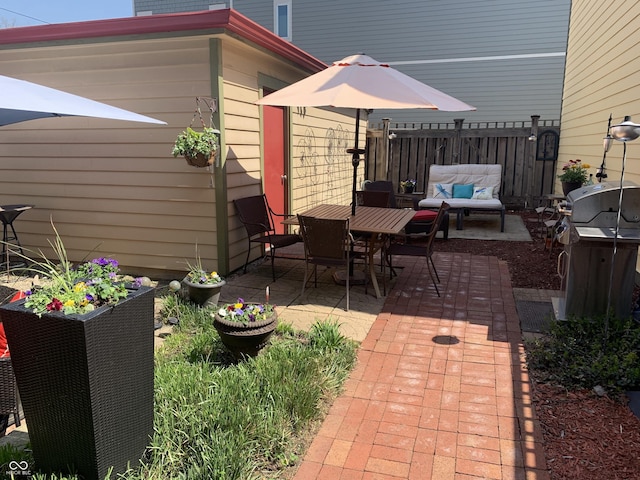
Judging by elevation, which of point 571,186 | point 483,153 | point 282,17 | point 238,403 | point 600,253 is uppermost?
point 282,17

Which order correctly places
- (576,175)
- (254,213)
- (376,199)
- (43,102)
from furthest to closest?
1. (576,175)
2. (376,199)
3. (254,213)
4. (43,102)

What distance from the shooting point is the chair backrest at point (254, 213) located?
17.0 ft

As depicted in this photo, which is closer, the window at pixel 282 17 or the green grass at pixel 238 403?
the green grass at pixel 238 403

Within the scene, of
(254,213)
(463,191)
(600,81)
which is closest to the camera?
(254,213)

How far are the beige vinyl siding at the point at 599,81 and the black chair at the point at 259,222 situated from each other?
143 inches

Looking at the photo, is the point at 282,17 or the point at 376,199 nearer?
the point at 376,199

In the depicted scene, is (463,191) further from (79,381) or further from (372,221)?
(79,381)

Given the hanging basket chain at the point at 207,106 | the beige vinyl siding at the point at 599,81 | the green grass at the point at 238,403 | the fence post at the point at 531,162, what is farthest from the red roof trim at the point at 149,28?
the fence post at the point at 531,162

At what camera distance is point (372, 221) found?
478 centimetres

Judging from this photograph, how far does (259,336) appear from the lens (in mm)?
3068

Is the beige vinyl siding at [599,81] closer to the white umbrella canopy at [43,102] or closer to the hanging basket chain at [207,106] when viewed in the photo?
the hanging basket chain at [207,106]

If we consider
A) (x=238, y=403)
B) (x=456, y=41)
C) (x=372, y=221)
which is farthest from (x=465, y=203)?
(x=238, y=403)

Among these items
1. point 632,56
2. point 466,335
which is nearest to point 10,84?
point 466,335

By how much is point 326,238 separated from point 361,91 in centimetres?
136
